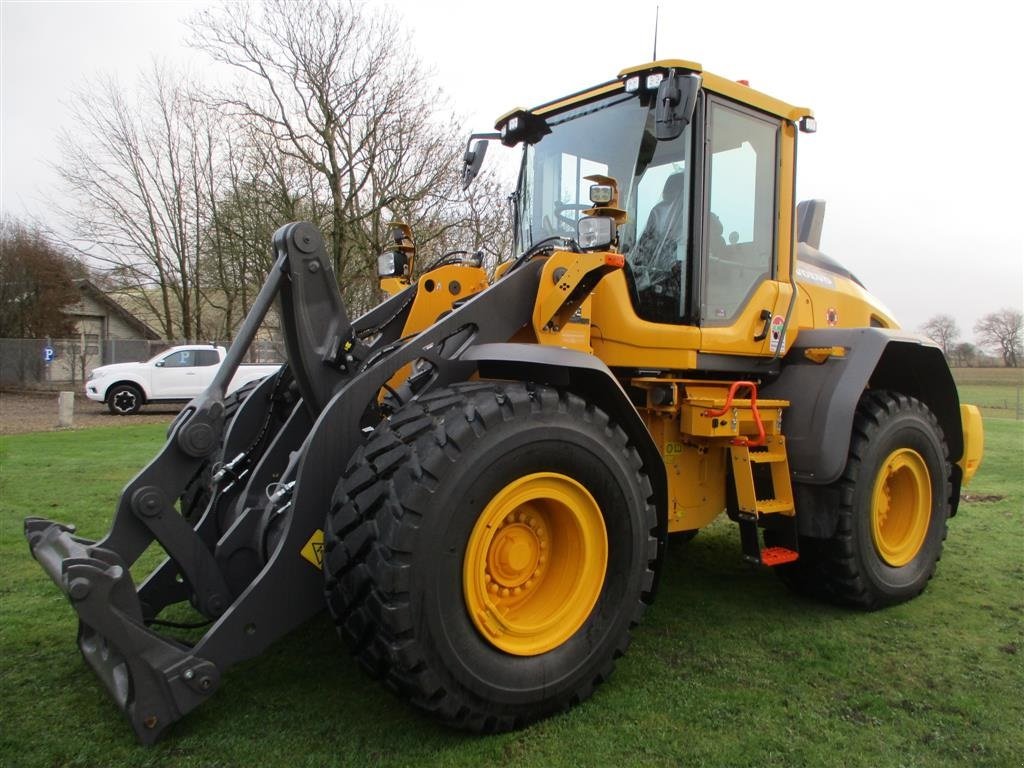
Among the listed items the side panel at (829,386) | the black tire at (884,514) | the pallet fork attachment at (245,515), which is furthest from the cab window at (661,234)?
the black tire at (884,514)

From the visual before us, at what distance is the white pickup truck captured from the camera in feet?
57.4

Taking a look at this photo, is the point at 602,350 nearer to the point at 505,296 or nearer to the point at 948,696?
the point at 505,296

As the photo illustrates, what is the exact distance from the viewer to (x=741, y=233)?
4.18 metres

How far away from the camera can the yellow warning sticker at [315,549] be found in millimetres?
2744

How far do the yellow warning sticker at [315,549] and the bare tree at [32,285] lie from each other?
95.3ft

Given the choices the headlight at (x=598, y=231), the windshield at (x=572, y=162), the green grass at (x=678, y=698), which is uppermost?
the windshield at (x=572, y=162)

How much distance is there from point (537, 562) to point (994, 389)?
30758 mm

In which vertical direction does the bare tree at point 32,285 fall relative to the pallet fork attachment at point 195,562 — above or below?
above

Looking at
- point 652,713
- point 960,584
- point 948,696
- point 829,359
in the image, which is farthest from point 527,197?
point 960,584

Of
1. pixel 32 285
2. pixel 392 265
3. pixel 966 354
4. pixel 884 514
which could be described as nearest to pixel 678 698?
pixel 884 514

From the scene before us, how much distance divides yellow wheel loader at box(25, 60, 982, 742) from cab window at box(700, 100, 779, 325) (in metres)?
0.02

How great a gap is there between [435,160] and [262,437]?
55.3 ft

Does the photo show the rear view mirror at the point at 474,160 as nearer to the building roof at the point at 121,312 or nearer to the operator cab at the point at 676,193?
the operator cab at the point at 676,193

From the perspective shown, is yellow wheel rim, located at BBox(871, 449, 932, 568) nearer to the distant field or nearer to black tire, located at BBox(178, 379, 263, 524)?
black tire, located at BBox(178, 379, 263, 524)
